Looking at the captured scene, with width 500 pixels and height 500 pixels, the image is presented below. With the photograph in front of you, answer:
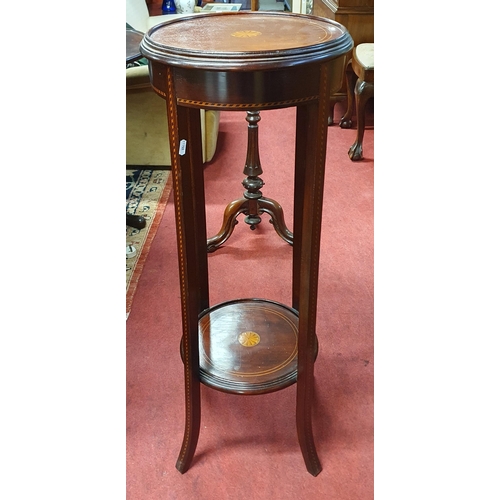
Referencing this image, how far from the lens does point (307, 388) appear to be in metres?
1.48

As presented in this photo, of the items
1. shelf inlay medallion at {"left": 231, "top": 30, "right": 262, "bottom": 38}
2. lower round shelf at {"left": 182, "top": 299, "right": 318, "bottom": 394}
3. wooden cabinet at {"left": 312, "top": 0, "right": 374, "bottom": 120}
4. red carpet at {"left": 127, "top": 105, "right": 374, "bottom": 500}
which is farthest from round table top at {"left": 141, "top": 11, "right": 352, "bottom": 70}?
wooden cabinet at {"left": 312, "top": 0, "right": 374, "bottom": 120}

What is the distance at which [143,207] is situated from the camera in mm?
2885

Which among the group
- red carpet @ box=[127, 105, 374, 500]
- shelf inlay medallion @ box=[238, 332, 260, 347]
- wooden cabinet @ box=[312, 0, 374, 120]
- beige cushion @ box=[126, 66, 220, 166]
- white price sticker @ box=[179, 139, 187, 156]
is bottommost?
red carpet @ box=[127, 105, 374, 500]

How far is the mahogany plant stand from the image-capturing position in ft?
3.69

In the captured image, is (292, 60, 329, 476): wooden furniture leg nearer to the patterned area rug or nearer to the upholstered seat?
the patterned area rug

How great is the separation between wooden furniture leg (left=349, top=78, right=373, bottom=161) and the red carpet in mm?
494

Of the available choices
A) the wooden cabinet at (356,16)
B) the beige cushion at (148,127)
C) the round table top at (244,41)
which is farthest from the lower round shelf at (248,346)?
the wooden cabinet at (356,16)

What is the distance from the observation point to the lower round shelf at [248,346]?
5.02ft

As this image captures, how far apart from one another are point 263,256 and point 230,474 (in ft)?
3.73

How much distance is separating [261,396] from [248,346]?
0.22 meters

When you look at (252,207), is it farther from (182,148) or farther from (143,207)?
(182,148)

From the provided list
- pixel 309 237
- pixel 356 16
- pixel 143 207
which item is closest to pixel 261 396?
pixel 309 237

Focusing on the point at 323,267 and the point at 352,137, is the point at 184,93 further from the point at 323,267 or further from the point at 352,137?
the point at 352,137

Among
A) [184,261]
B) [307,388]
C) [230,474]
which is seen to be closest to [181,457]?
[230,474]
